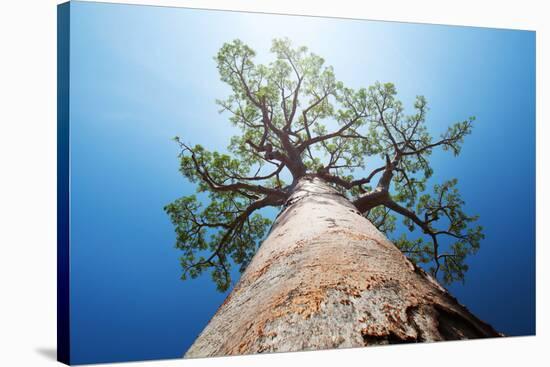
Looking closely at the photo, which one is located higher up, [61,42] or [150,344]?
[61,42]

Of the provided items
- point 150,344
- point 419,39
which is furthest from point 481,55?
point 150,344

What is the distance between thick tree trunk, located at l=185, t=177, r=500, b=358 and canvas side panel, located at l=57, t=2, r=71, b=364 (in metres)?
1.29

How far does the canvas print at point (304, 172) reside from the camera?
2.47 m

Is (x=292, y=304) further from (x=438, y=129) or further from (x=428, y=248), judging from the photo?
(x=428, y=248)

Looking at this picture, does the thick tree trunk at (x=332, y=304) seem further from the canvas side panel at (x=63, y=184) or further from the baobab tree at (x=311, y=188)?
the canvas side panel at (x=63, y=184)

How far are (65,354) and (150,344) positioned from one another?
1.97 ft

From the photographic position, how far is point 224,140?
5418mm

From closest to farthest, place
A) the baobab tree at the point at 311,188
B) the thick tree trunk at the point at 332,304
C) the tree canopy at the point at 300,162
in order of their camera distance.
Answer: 1. the thick tree trunk at the point at 332,304
2. the baobab tree at the point at 311,188
3. the tree canopy at the point at 300,162

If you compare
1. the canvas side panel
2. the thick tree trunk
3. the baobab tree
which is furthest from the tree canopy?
the thick tree trunk


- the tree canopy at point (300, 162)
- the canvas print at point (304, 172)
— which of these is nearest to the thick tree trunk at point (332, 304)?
the canvas print at point (304, 172)

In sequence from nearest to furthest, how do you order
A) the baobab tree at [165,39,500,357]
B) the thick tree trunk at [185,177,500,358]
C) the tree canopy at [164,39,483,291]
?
1. the thick tree trunk at [185,177,500,358]
2. the baobab tree at [165,39,500,357]
3. the tree canopy at [164,39,483,291]

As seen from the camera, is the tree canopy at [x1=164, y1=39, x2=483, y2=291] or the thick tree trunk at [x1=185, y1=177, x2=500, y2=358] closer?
the thick tree trunk at [x1=185, y1=177, x2=500, y2=358]

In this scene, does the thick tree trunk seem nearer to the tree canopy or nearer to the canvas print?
the canvas print

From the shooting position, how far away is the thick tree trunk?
2.20 metres
